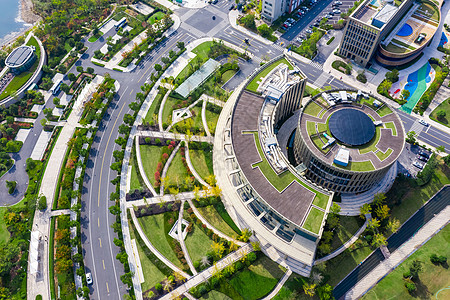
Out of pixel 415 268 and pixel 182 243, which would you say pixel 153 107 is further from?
pixel 415 268

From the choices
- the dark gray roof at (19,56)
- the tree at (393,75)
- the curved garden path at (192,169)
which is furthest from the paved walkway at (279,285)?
the dark gray roof at (19,56)

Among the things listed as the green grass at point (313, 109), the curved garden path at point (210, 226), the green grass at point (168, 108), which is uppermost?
the green grass at point (313, 109)

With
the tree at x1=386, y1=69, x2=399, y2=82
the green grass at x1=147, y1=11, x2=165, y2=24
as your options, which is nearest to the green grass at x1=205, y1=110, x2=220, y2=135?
the green grass at x1=147, y1=11, x2=165, y2=24

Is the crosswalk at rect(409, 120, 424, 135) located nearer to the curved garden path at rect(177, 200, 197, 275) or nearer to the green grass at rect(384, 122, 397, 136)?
the green grass at rect(384, 122, 397, 136)

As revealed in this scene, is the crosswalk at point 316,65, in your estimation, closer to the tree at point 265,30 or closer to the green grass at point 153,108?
the tree at point 265,30

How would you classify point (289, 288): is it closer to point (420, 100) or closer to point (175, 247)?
point (175, 247)

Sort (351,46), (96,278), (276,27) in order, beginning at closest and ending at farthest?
(96,278), (351,46), (276,27)

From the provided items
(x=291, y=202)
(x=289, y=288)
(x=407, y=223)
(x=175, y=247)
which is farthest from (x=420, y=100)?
(x=175, y=247)
